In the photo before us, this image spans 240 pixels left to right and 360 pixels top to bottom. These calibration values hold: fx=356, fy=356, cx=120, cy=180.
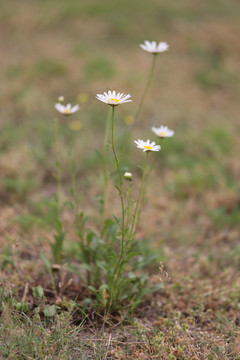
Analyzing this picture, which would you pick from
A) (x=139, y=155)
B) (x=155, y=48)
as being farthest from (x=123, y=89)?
(x=155, y=48)

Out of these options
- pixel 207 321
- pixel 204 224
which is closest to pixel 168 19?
pixel 204 224

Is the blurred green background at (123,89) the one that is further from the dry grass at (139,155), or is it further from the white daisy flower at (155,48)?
the white daisy flower at (155,48)

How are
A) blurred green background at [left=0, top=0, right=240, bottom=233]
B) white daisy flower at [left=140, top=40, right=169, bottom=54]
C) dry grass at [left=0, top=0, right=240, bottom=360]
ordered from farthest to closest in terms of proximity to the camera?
blurred green background at [left=0, top=0, right=240, bottom=233] → white daisy flower at [left=140, top=40, right=169, bottom=54] → dry grass at [left=0, top=0, right=240, bottom=360]

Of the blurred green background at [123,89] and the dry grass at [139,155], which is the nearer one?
the dry grass at [139,155]

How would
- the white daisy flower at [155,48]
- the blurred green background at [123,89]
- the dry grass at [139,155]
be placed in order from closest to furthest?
the dry grass at [139,155] → the white daisy flower at [155,48] → the blurred green background at [123,89]

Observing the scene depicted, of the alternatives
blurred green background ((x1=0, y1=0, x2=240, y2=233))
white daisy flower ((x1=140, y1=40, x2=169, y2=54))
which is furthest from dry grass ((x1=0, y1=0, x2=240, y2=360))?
white daisy flower ((x1=140, y1=40, x2=169, y2=54))

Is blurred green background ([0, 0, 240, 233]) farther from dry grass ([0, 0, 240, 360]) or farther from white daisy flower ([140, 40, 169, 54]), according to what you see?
white daisy flower ([140, 40, 169, 54])

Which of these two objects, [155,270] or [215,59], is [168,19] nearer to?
[215,59]

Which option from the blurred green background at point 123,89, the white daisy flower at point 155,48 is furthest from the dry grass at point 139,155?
the white daisy flower at point 155,48

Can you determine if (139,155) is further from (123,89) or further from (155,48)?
(155,48)

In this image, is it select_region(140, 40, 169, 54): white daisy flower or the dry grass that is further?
select_region(140, 40, 169, 54): white daisy flower

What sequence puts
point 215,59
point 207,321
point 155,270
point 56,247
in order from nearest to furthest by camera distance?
point 207,321 < point 56,247 < point 155,270 < point 215,59
